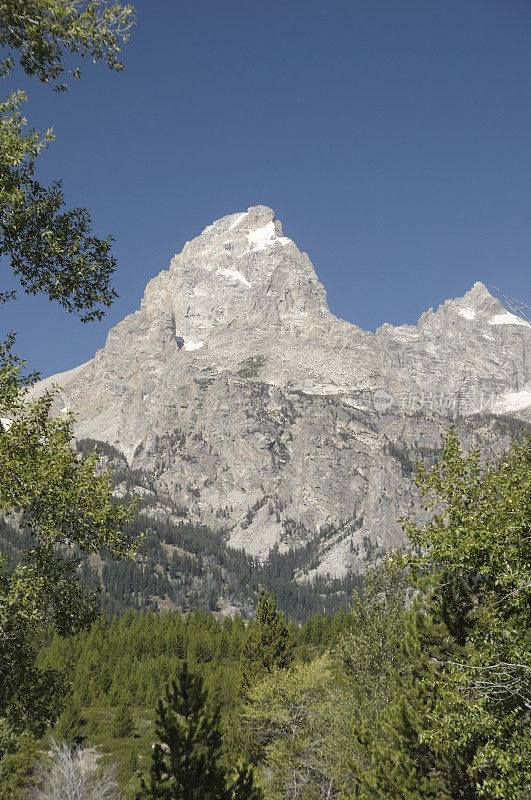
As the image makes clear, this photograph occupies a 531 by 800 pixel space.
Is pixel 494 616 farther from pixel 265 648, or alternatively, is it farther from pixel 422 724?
pixel 265 648

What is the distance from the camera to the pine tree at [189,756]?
821 inches

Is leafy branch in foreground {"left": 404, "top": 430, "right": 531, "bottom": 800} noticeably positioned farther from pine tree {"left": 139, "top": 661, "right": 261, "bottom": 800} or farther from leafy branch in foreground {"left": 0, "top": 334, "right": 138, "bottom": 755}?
pine tree {"left": 139, "top": 661, "right": 261, "bottom": 800}

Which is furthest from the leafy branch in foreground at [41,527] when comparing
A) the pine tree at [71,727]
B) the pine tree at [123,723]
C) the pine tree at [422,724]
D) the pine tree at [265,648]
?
the pine tree at [123,723]

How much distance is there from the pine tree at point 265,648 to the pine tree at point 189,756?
2641cm

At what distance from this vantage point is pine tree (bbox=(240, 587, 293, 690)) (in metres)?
49.4

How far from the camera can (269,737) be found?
3841 centimetres

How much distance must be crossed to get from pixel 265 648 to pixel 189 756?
30632 mm

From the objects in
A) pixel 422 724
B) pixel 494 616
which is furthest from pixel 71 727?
pixel 494 616

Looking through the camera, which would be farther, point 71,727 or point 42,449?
point 71,727

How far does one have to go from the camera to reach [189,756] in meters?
21.8

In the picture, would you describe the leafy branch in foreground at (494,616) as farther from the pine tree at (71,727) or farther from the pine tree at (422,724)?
the pine tree at (71,727)

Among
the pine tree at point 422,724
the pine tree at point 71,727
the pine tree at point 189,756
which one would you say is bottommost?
the pine tree at point 71,727

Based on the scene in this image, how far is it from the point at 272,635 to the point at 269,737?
13.3 metres

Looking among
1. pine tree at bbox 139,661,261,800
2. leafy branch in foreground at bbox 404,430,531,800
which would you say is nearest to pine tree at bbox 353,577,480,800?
Result: leafy branch in foreground at bbox 404,430,531,800
